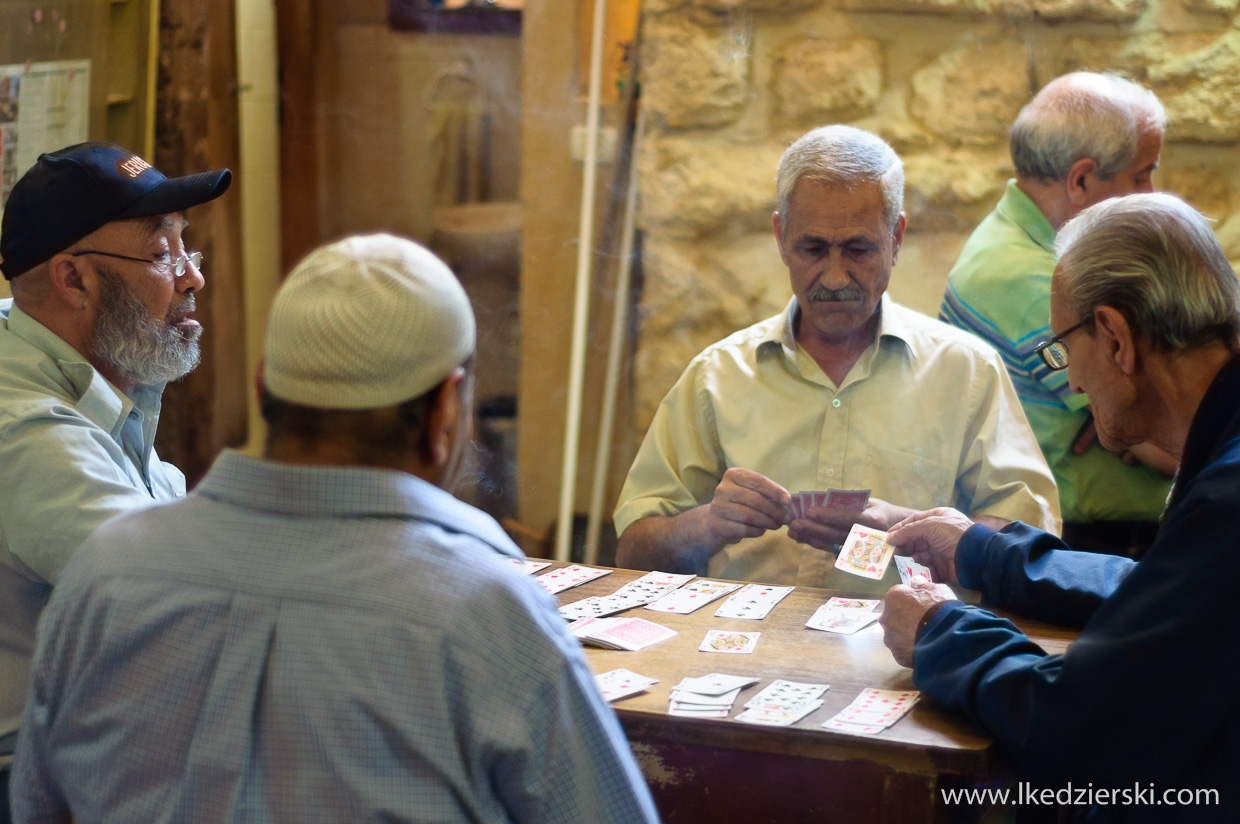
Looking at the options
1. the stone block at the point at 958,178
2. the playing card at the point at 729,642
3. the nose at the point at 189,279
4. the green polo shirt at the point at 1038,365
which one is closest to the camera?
the playing card at the point at 729,642

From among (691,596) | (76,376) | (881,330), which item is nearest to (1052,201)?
(881,330)

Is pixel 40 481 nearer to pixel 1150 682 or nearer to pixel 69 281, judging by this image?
pixel 69 281

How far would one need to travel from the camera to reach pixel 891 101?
347 centimetres

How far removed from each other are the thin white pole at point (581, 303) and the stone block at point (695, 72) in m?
0.23

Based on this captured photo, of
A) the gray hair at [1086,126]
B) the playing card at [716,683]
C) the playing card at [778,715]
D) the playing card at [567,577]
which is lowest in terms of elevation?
the playing card at [567,577]

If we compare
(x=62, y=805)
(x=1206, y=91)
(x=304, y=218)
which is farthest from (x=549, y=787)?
(x=304, y=218)

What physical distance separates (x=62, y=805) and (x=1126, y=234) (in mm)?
1667

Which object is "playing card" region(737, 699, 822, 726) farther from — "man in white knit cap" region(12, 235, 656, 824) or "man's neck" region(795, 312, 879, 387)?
"man's neck" region(795, 312, 879, 387)

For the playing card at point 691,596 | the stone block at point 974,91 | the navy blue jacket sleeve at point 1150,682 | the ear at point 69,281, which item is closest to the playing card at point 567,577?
the playing card at point 691,596

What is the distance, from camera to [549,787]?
113 centimetres

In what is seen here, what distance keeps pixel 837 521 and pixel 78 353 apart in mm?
1581

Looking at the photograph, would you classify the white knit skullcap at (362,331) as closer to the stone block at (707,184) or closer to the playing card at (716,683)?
the playing card at (716,683)

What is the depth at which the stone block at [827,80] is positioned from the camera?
3.44 metres

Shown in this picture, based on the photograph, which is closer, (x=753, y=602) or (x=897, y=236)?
(x=753, y=602)
